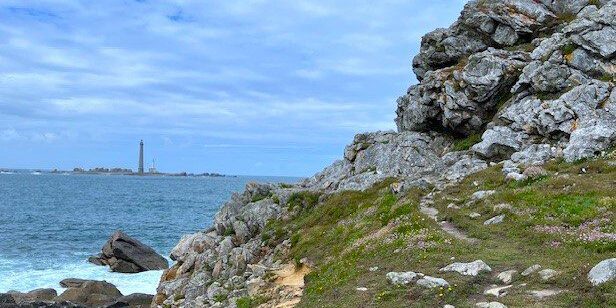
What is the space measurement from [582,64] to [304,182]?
2568cm

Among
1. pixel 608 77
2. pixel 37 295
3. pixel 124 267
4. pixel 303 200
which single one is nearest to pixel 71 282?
pixel 37 295

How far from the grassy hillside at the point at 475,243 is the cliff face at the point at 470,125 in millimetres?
2301

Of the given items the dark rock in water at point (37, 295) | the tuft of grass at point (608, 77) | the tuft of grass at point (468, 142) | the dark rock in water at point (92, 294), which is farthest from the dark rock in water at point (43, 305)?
the tuft of grass at point (608, 77)

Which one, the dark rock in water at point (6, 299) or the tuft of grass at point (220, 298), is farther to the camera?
the dark rock in water at point (6, 299)

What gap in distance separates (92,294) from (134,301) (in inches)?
176

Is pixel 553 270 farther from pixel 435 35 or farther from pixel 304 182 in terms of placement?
pixel 435 35

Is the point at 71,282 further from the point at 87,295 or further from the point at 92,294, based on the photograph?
the point at 87,295

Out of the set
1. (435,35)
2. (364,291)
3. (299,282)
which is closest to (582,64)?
(435,35)

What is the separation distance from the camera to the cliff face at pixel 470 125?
120ft

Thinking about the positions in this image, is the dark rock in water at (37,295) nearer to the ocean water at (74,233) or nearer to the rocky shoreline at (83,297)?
the rocky shoreline at (83,297)

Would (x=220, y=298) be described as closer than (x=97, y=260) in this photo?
Yes

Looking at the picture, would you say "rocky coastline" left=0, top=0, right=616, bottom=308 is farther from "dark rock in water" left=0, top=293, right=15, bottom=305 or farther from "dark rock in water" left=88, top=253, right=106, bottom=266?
"dark rock in water" left=88, top=253, right=106, bottom=266

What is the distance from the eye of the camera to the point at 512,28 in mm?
51188

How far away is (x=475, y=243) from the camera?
2269 cm
